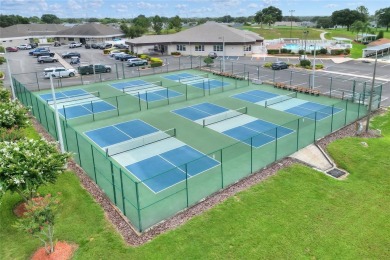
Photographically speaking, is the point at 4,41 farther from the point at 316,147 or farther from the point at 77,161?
the point at 316,147

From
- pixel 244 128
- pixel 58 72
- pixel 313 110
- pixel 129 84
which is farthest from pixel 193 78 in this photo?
pixel 244 128

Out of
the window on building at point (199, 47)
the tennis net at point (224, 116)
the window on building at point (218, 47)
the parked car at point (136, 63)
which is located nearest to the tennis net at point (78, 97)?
the tennis net at point (224, 116)

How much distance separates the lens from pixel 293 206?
15211mm

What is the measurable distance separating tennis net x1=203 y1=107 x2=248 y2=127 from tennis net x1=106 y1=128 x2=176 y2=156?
3508mm

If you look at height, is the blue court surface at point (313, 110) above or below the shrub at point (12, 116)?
below

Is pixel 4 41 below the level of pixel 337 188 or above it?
above

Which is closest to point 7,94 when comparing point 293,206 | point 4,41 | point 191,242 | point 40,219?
point 40,219

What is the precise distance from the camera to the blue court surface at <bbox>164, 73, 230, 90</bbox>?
Result: 38.9 m

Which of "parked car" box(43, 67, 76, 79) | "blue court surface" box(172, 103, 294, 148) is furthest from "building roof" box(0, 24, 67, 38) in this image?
"blue court surface" box(172, 103, 294, 148)

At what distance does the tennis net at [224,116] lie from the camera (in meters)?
26.5

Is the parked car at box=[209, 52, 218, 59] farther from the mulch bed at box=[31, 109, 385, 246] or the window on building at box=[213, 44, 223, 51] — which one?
the mulch bed at box=[31, 109, 385, 246]

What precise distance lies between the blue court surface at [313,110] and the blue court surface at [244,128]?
12.1 ft

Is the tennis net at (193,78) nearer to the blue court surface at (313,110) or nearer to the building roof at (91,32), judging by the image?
the blue court surface at (313,110)

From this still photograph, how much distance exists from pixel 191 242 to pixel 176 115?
16.9 m
